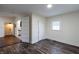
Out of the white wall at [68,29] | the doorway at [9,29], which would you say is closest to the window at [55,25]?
the white wall at [68,29]

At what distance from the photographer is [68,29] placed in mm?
5078

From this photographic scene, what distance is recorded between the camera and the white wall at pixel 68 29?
4.57m

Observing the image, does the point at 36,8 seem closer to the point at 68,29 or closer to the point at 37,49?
the point at 37,49

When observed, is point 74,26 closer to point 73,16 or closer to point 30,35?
point 73,16

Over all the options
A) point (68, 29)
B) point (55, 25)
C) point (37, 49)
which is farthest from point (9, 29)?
point (68, 29)

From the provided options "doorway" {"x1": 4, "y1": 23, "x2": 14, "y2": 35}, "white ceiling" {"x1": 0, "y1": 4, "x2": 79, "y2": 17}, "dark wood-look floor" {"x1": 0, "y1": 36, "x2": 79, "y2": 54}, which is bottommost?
"dark wood-look floor" {"x1": 0, "y1": 36, "x2": 79, "y2": 54}

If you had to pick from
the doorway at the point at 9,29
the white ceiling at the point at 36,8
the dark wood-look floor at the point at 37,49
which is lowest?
the dark wood-look floor at the point at 37,49

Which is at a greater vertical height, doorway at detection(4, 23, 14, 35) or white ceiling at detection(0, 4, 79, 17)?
white ceiling at detection(0, 4, 79, 17)

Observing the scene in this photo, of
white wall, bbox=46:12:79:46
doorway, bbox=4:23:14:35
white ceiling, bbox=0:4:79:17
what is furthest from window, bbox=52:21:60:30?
doorway, bbox=4:23:14:35

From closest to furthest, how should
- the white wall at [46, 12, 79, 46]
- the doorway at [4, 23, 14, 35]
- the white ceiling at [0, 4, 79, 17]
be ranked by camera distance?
the white ceiling at [0, 4, 79, 17] < the white wall at [46, 12, 79, 46] < the doorway at [4, 23, 14, 35]

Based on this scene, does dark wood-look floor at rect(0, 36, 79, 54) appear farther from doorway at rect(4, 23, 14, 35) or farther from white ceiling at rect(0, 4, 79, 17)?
doorway at rect(4, 23, 14, 35)

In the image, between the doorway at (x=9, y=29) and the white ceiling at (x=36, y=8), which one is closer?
the white ceiling at (x=36, y=8)

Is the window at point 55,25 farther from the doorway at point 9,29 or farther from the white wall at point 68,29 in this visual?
the doorway at point 9,29

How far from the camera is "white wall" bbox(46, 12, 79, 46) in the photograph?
457cm
